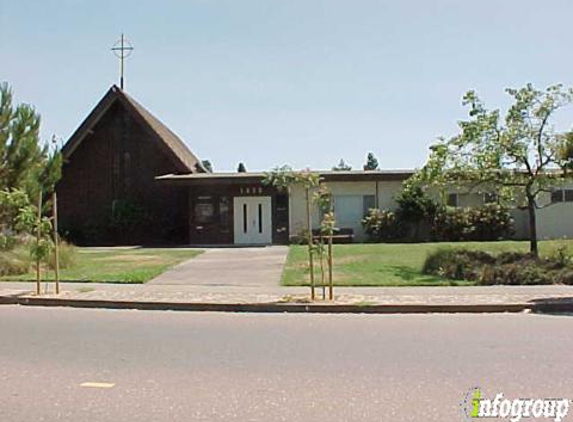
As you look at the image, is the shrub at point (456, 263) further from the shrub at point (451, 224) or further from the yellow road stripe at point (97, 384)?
the yellow road stripe at point (97, 384)

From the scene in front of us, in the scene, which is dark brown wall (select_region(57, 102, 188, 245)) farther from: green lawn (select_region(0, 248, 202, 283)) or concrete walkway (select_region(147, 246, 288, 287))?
concrete walkway (select_region(147, 246, 288, 287))

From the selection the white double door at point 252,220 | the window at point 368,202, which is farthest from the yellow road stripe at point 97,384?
the window at point 368,202

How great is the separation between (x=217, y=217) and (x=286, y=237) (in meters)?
3.42

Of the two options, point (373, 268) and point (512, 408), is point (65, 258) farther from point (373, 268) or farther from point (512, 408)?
point (512, 408)

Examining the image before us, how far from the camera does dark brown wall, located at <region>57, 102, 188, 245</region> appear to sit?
3441 centimetres

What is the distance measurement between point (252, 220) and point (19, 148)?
43.9 ft

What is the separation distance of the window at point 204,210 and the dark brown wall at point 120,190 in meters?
2.35

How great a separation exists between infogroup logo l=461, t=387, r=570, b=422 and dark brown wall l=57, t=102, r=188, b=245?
29.3 meters

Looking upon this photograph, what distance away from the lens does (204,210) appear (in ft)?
107

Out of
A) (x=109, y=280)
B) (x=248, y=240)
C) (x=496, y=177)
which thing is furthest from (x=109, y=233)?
(x=496, y=177)

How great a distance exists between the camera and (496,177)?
1967cm

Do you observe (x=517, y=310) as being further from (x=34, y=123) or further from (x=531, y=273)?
(x=34, y=123)

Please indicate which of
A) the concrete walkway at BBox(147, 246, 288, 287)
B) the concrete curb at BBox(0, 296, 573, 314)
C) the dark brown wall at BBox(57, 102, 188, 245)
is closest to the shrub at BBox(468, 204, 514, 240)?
the concrete walkway at BBox(147, 246, 288, 287)

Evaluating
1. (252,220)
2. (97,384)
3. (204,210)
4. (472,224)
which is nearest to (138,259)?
(204,210)
